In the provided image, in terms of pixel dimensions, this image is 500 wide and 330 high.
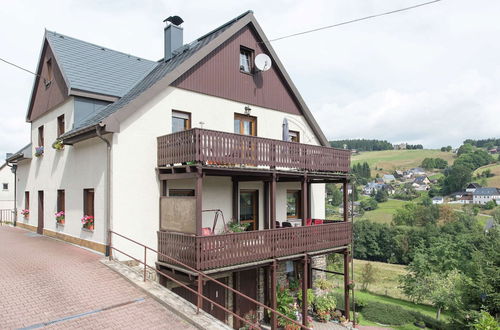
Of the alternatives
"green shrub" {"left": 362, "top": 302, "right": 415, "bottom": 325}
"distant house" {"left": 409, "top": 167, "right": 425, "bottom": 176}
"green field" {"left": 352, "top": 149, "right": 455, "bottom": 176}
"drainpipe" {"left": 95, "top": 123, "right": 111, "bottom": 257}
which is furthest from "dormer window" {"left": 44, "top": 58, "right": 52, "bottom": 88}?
"distant house" {"left": 409, "top": 167, "right": 425, "bottom": 176}

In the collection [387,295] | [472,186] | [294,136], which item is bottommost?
[387,295]

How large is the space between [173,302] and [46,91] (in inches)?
528

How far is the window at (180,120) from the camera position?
12.9m

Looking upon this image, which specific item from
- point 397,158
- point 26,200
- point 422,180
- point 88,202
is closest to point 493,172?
point 422,180

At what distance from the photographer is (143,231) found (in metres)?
11.5

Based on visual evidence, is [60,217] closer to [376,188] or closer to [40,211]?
[40,211]

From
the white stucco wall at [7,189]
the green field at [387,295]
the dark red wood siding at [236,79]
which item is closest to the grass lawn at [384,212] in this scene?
the green field at [387,295]

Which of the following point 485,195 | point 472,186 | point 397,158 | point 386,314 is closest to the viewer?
point 386,314

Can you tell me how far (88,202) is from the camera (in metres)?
13.1

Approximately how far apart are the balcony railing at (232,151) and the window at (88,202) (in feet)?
10.4

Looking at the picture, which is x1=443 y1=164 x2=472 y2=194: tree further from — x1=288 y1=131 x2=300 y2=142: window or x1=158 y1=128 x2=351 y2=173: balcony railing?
x1=158 y1=128 x2=351 y2=173: balcony railing

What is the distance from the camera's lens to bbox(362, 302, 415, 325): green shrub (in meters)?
22.2

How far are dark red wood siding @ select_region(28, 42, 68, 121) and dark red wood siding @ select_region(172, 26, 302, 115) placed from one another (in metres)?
5.78

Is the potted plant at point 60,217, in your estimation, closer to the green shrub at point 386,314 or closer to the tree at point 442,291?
the green shrub at point 386,314
